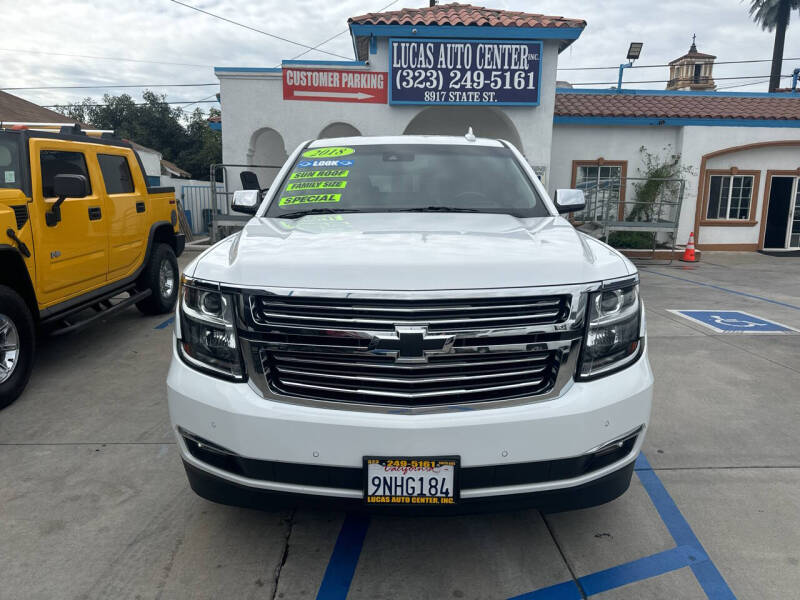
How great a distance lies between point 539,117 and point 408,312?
12662mm

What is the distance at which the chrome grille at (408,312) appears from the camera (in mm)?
2029

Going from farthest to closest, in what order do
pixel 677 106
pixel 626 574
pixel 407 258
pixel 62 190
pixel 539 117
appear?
pixel 677 106 → pixel 539 117 → pixel 62 190 → pixel 626 574 → pixel 407 258

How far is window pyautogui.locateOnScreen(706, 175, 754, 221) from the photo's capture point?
16016 mm

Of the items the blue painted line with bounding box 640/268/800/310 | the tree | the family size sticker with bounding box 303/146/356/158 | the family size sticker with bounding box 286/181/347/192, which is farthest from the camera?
the tree

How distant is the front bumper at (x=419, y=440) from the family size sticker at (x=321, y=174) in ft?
6.07

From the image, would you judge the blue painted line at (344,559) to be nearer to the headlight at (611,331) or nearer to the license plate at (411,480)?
the license plate at (411,480)

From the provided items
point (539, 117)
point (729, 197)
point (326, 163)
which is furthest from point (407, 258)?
point (729, 197)

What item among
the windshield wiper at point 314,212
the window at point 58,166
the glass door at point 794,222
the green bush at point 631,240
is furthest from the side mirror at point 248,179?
the glass door at point 794,222

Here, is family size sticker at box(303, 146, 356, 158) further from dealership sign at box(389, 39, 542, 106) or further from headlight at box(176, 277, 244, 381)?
dealership sign at box(389, 39, 542, 106)

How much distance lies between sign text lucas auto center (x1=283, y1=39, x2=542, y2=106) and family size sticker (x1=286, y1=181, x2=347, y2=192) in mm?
10374

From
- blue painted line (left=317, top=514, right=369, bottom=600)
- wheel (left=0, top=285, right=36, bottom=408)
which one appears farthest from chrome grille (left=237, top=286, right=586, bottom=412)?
wheel (left=0, top=285, right=36, bottom=408)

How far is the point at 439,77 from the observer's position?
1311cm

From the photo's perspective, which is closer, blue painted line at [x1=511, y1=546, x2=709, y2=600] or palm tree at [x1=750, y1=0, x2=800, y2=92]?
blue painted line at [x1=511, y1=546, x2=709, y2=600]

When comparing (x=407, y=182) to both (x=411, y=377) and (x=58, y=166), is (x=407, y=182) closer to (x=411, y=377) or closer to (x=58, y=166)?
(x=411, y=377)
